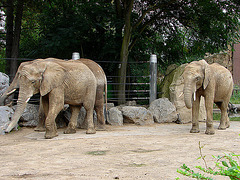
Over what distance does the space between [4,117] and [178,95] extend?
524cm

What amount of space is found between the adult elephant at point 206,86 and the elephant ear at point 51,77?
267 cm

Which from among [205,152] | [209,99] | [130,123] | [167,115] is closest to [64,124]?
[130,123]

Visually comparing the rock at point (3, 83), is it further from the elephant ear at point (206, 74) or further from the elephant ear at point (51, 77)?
the elephant ear at point (206, 74)

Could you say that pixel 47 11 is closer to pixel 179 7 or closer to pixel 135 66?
pixel 135 66

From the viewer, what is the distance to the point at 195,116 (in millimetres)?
7418

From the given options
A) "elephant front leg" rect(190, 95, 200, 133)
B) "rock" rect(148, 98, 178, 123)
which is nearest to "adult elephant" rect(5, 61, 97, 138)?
"elephant front leg" rect(190, 95, 200, 133)

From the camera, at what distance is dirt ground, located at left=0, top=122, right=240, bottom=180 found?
3631 millimetres

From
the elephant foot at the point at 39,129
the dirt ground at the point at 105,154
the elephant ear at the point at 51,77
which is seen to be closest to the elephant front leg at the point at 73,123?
the dirt ground at the point at 105,154

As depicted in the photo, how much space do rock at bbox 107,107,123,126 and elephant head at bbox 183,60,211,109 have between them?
7.92 feet

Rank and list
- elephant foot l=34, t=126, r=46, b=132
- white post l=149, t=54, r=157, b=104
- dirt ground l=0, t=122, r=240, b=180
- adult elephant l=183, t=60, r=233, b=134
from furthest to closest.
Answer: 1. white post l=149, t=54, r=157, b=104
2. elephant foot l=34, t=126, r=46, b=132
3. adult elephant l=183, t=60, r=233, b=134
4. dirt ground l=0, t=122, r=240, b=180

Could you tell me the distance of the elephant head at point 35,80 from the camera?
6.05 m

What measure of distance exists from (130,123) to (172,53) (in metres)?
4.52

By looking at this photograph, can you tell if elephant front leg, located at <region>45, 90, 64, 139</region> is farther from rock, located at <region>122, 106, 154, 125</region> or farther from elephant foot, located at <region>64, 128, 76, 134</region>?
rock, located at <region>122, 106, 154, 125</region>

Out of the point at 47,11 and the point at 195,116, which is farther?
the point at 47,11
